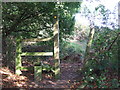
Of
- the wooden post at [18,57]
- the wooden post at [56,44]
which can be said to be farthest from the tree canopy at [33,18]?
the wooden post at [18,57]

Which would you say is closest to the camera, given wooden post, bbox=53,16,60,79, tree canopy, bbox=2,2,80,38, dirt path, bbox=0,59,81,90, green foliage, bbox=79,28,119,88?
dirt path, bbox=0,59,81,90

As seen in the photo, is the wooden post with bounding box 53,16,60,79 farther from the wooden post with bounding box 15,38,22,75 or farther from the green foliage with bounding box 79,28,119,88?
the wooden post with bounding box 15,38,22,75

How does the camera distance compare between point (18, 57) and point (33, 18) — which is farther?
point (33, 18)

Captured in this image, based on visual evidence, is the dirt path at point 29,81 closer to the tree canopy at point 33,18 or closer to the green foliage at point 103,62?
the green foliage at point 103,62

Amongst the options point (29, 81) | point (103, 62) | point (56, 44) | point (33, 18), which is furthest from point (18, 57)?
point (103, 62)

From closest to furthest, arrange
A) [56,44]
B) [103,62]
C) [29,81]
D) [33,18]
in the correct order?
[29,81], [103,62], [56,44], [33,18]

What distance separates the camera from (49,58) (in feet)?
27.7

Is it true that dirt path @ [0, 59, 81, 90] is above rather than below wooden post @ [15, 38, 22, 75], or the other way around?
below

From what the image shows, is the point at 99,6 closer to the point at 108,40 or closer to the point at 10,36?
the point at 108,40

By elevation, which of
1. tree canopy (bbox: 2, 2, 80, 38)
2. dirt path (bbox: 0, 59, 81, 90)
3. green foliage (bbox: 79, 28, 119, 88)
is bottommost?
dirt path (bbox: 0, 59, 81, 90)

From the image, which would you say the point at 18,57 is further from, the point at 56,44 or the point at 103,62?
the point at 103,62

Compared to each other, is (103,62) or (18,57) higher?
(18,57)

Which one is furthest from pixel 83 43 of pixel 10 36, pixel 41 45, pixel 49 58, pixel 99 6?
pixel 10 36

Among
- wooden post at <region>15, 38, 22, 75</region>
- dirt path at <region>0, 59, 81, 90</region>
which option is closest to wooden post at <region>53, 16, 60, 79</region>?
dirt path at <region>0, 59, 81, 90</region>
